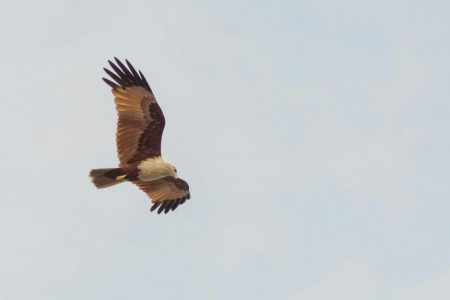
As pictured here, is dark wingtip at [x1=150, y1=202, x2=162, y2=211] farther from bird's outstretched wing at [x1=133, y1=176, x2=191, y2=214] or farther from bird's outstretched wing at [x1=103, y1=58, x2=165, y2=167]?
bird's outstretched wing at [x1=103, y1=58, x2=165, y2=167]

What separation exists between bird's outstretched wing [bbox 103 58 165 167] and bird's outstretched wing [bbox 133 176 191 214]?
5.82 ft

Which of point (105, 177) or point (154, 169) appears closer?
point (105, 177)

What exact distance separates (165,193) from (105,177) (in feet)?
9.98

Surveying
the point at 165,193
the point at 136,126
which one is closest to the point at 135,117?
the point at 136,126

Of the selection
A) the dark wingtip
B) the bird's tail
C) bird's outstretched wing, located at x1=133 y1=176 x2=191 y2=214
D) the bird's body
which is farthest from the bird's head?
the bird's tail

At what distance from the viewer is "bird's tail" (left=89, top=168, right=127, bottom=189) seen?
25.4m

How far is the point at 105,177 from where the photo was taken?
25.5 meters

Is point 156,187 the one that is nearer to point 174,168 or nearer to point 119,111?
point 174,168

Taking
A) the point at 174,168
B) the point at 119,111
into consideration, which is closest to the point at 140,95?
the point at 119,111

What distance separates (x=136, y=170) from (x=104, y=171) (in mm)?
1205

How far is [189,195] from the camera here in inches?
1113

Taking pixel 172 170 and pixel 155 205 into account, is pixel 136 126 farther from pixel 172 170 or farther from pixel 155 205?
pixel 155 205

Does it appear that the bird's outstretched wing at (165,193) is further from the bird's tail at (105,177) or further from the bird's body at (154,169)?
the bird's tail at (105,177)


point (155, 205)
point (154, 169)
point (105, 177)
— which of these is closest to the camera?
point (105, 177)
